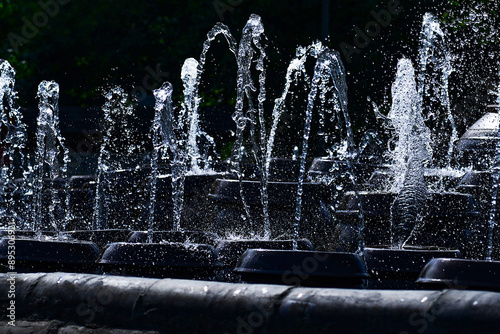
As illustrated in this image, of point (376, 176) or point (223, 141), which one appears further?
point (223, 141)

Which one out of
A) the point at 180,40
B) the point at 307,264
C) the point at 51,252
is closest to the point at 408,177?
the point at 307,264

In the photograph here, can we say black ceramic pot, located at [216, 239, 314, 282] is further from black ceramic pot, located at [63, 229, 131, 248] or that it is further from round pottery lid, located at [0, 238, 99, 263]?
black ceramic pot, located at [63, 229, 131, 248]

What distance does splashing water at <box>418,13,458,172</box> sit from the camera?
59.3 ft

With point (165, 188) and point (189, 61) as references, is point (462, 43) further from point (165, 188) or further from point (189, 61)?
point (165, 188)

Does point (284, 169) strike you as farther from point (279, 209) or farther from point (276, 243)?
point (276, 243)

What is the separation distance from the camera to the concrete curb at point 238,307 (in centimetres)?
224

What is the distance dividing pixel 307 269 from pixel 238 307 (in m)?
0.53

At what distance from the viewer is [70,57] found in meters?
26.5

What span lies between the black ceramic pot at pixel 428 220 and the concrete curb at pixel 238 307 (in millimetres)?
1855

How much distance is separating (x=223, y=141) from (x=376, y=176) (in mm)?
17379

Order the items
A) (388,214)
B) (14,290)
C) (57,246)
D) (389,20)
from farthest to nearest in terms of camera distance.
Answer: (389,20), (388,214), (57,246), (14,290)

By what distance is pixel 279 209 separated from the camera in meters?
4.94

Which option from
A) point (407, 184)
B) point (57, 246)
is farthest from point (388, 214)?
point (57, 246)

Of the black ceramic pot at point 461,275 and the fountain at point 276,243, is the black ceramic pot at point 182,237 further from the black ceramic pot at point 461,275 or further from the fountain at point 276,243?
the black ceramic pot at point 461,275
